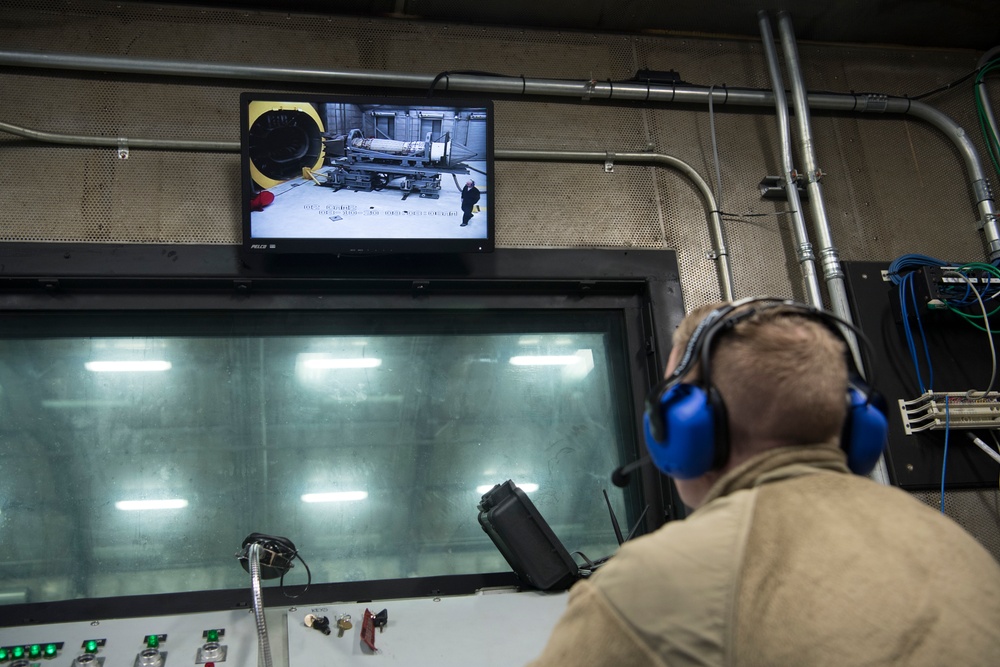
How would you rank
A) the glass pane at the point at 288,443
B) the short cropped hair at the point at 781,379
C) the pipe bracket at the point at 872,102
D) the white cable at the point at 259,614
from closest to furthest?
the short cropped hair at the point at 781,379 → the white cable at the point at 259,614 → the glass pane at the point at 288,443 → the pipe bracket at the point at 872,102

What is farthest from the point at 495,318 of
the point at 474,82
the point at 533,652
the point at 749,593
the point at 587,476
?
the point at 749,593

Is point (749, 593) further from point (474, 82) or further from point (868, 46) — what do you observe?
point (868, 46)

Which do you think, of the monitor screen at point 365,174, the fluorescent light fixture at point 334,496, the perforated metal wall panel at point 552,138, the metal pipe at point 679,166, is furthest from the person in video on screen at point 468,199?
the fluorescent light fixture at point 334,496

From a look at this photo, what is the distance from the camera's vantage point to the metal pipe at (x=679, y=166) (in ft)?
9.02

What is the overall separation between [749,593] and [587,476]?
1.78 meters

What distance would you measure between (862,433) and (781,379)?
0.85ft

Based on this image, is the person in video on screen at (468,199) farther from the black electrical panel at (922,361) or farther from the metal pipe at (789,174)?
the black electrical panel at (922,361)

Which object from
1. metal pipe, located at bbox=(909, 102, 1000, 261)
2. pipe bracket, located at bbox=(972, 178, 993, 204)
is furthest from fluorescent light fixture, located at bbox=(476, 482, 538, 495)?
pipe bracket, located at bbox=(972, 178, 993, 204)

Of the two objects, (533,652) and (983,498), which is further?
(983,498)

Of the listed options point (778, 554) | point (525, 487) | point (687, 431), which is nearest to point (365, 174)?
point (525, 487)

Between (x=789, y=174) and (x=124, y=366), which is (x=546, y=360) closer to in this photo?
(x=789, y=174)

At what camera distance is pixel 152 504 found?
2348 millimetres

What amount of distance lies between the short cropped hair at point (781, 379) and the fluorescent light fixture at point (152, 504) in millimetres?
1906

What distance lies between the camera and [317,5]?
288 cm
